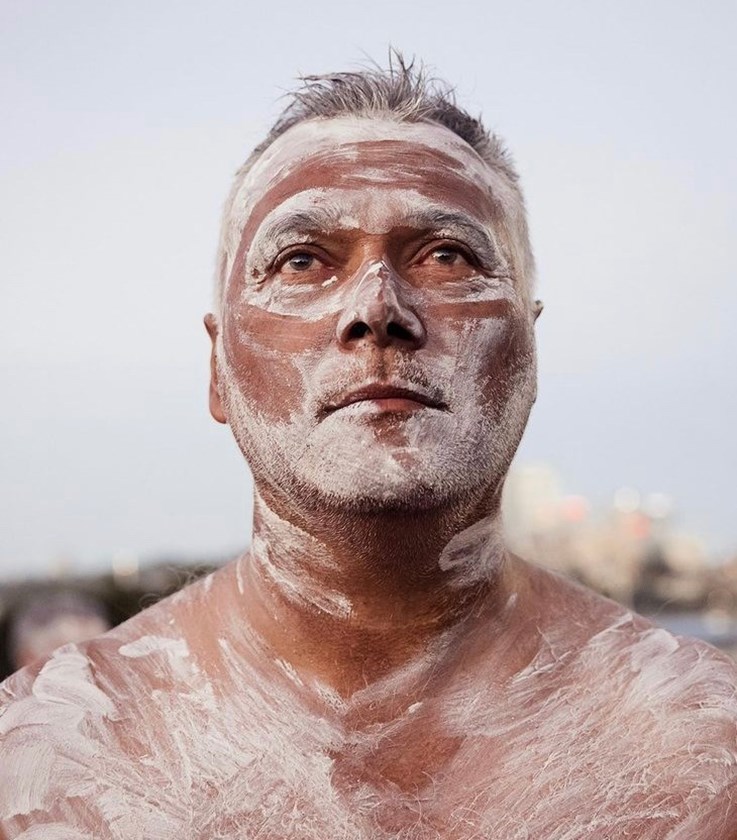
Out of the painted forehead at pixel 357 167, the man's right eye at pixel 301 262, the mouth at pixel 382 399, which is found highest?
the painted forehead at pixel 357 167

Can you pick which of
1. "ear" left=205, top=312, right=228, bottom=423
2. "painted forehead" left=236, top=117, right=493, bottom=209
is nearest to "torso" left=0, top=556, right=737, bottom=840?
"ear" left=205, top=312, right=228, bottom=423

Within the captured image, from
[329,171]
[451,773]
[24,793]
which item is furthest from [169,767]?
[329,171]

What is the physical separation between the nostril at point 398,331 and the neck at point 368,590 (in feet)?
1.64

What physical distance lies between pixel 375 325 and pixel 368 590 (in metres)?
0.78

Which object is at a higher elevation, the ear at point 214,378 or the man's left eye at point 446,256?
the man's left eye at point 446,256

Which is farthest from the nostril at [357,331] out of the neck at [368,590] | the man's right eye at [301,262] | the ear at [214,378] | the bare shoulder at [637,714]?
the bare shoulder at [637,714]

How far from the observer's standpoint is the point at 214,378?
11.6 ft

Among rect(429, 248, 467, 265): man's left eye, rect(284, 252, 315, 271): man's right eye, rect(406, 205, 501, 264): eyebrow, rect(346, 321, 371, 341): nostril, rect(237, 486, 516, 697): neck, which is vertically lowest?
rect(237, 486, 516, 697): neck

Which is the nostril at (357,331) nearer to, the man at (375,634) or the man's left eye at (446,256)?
the man at (375,634)

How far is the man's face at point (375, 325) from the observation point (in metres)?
2.81

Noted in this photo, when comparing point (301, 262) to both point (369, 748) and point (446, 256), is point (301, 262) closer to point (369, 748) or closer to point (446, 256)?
point (446, 256)

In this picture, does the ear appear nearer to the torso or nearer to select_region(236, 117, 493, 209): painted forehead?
select_region(236, 117, 493, 209): painted forehead

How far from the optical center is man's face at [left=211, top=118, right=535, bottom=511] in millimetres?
2812

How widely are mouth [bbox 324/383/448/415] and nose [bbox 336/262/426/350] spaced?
0.42 feet
